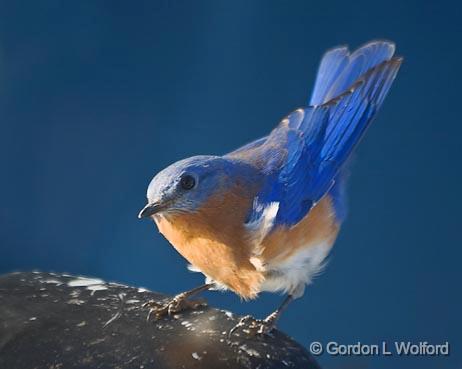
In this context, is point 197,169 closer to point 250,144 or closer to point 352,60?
point 250,144

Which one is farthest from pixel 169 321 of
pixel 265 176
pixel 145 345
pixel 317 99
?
pixel 317 99

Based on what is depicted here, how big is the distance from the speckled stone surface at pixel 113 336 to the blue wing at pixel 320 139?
13.7 inches

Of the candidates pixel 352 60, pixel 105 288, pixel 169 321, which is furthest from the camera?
pixel 352 60

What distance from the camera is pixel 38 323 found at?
5.58 feet

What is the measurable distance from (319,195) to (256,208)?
0.75 feet

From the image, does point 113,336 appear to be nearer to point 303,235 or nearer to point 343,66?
point 303,235

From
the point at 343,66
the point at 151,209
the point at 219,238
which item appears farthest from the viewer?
the point at 343,66

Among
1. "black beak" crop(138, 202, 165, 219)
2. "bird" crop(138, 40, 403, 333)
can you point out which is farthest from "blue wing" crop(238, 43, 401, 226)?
"black beak" crop(138, 202, 165, 219)

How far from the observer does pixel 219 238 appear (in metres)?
1.67

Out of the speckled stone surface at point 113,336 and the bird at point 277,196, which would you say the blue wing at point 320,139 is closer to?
the bird at point 277,196

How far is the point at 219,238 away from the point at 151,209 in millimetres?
195

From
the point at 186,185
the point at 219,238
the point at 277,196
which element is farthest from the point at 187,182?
the point at 277,196

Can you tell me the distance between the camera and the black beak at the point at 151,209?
61.0 inches

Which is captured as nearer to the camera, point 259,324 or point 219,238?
point 219,238
